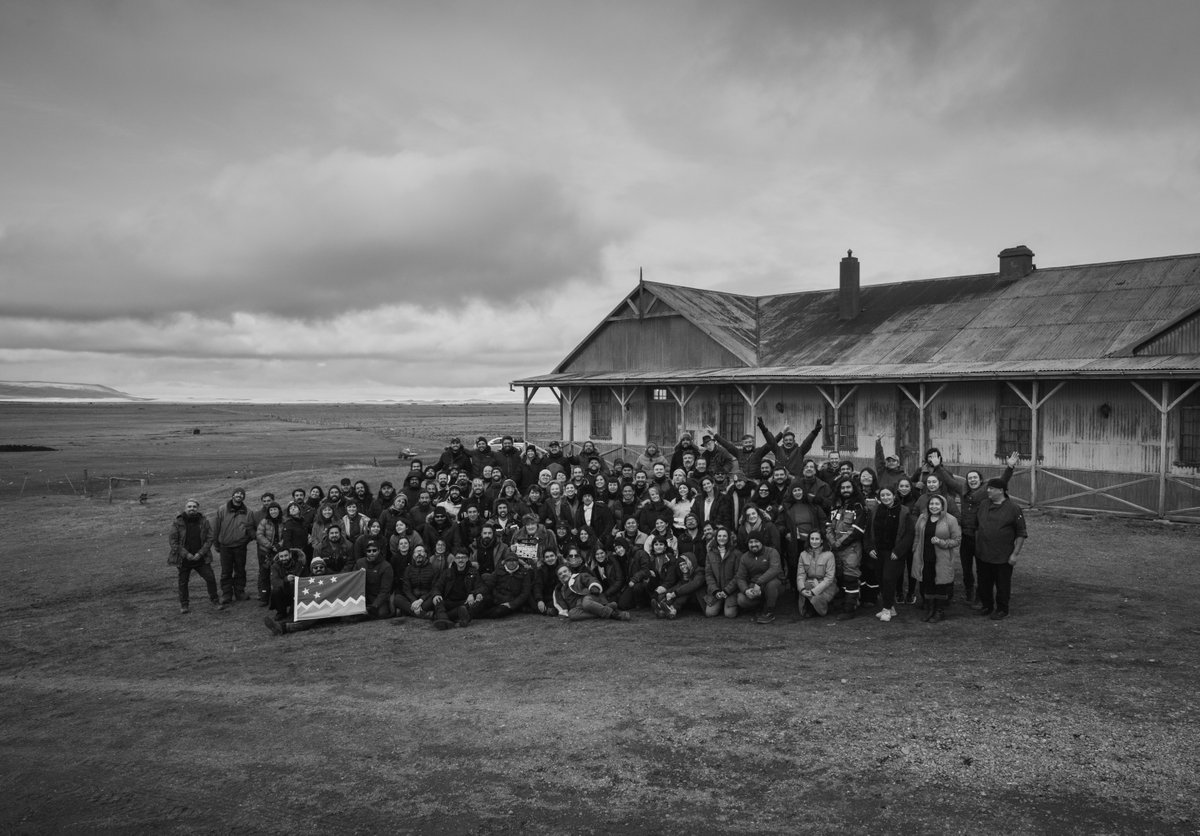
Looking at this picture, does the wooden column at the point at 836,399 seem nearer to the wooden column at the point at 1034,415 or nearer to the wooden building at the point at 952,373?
the wooden building at the point at 952,373

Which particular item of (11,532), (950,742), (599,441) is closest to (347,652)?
(950,742)

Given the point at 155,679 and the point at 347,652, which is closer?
the point at 155,679

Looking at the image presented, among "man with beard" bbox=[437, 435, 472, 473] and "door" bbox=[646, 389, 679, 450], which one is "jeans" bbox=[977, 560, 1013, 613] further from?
"door" bbox=[646, 389, 679, 450]

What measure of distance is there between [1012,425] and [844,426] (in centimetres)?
441

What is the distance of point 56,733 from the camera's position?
7715 millimetres

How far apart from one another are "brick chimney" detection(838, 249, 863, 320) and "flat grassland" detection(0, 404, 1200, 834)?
15979 millimetres

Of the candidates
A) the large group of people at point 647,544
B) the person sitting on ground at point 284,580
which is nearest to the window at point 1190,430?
the large group of people at point 647,544

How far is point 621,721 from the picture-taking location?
7.29 metres

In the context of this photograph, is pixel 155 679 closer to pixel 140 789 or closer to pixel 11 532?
pixel 140 789

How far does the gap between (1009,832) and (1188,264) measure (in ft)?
70.2

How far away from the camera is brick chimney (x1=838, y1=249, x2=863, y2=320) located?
2730 cm

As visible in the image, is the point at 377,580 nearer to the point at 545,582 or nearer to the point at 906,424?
the point at 545,582

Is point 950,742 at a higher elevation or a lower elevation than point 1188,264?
lower

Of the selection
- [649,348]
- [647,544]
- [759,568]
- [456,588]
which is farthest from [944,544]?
[649,348]
